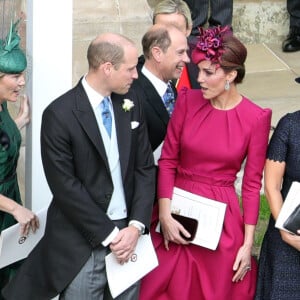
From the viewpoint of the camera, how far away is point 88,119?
3635 millimetres

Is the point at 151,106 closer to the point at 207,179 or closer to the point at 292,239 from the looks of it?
the point at 207,179

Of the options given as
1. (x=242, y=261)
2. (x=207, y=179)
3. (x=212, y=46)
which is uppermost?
(x=212, y=46)

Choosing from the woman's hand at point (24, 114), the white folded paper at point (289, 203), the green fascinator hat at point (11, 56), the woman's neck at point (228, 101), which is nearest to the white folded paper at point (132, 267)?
the white folded paper at point (289, 203)

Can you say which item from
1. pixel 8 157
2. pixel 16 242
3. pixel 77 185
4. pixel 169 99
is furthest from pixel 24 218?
pixel 169 99

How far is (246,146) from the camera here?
3.91 m

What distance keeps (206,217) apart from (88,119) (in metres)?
0.81

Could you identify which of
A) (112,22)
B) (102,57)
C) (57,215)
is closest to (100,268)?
(57,215)

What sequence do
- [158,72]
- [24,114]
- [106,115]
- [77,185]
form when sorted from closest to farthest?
[77,185] → [106,115] → [24,114] → [158,72]

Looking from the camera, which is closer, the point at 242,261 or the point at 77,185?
the point at 77,185

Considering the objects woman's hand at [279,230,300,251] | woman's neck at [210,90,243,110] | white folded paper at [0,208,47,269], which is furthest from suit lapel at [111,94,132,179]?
woman's hand at [279,230,300,251]

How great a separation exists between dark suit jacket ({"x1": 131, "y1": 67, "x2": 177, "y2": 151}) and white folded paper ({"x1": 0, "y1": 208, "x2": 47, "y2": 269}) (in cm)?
72

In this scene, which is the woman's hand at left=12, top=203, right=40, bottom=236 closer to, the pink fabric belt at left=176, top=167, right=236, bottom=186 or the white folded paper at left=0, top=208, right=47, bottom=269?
the white folded paper at left=0, top=208, right=47, bottom=269

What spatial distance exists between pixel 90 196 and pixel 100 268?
0.37 metres

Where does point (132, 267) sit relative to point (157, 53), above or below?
below
